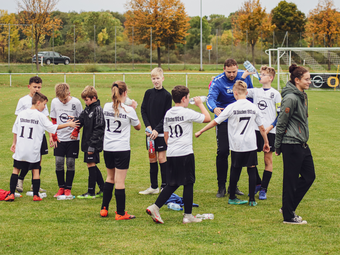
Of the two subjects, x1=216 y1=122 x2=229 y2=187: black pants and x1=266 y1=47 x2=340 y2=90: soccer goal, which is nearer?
x1=216 y1=122 x2=229 y2=187: black pants

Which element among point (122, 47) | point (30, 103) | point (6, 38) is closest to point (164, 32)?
point (122, 47)

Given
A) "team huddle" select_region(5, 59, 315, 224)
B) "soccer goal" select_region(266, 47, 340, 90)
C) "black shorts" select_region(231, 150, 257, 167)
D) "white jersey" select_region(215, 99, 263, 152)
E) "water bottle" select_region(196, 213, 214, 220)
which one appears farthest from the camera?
"soccer goal" select_region(266, 47, 340, 90)

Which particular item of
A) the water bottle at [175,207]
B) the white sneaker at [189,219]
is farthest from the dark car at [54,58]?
the white sneaker at [189,219]

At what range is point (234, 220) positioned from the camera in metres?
4.64

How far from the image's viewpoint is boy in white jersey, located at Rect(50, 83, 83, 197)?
5.81m

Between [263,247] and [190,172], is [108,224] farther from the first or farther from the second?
[263,247]

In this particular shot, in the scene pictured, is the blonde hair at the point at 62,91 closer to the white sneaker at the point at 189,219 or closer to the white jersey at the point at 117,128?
the white jersey at the point at 117,128

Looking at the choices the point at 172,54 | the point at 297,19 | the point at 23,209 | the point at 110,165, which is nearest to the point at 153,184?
the point at 110,165

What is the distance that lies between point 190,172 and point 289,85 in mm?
1643

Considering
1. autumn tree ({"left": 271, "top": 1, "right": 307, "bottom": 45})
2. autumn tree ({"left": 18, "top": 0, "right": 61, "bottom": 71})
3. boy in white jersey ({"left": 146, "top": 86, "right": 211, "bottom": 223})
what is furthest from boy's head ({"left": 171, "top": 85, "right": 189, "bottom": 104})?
autumn tree ({"left": 271, "top": 1, "right": 307, "bottom": 45})

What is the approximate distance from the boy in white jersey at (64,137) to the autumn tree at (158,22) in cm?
3178

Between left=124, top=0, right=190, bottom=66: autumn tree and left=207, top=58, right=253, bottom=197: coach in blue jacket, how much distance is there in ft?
104

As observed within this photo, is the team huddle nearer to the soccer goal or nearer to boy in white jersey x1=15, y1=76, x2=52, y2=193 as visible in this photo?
boy in white jersey x1=15, y1=76, x2=52, y2=193

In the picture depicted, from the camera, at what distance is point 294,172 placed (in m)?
4.44
